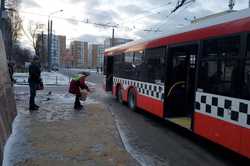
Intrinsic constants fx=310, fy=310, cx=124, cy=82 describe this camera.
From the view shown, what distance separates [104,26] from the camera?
3105 cm

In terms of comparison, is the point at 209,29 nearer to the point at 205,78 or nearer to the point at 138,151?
the point at 205,78

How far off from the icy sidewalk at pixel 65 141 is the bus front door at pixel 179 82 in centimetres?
179

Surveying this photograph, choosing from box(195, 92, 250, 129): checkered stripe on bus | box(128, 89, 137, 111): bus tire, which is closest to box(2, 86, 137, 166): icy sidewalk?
box(128, 89, 137, 111): bus tire

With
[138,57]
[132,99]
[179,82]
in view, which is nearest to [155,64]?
[179,82]

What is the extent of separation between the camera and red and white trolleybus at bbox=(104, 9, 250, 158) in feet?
18.1

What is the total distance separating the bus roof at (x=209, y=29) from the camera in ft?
18.7

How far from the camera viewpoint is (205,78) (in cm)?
666

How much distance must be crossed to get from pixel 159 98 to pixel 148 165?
3824mm

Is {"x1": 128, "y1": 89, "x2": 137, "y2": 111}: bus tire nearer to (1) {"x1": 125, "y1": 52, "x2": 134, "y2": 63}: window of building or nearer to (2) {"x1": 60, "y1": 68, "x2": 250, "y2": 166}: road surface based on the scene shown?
(1) {"x1": 125, "y1": 52, "x2": 134, "y2": 63}: window of building

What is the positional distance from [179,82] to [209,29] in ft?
8.12

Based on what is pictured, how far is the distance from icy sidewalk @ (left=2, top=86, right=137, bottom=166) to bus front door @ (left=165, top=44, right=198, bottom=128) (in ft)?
5.86

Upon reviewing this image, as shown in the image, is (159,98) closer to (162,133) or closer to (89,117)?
(162,133)

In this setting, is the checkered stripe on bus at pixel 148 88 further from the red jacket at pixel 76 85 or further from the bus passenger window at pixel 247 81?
the bus passenger window at pixel 247 81

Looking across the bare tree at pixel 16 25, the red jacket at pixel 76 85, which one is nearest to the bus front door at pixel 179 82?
the red jacket at pixel 76 85
